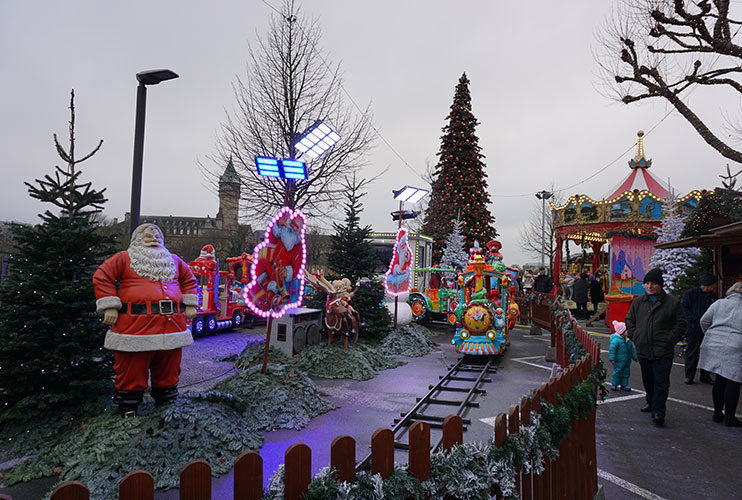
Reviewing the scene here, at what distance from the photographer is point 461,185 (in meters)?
27.5

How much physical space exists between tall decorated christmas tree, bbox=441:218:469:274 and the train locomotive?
39.7 feet

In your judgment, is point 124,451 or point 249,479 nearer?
point 249,479

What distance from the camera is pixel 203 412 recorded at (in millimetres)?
4770

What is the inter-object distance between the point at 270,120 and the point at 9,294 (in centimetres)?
1025

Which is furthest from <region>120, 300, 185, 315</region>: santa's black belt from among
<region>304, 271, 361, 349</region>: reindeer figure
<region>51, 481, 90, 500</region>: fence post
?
<region>304, 271, 361, 349</region>: reindeer figure

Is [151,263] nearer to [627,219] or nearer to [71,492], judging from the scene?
[71,492]

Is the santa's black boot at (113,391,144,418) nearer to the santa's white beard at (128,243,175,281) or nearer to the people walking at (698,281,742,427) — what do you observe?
the santa's white beard at (128,243,175,281)

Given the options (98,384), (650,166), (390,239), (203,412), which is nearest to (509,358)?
(203,412)

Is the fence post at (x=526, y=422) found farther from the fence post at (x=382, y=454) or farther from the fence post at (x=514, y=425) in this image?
the fence post at (x=382, y=454)

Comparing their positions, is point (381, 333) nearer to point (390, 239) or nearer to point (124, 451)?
point (124, 451)

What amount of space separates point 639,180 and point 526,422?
2531 centimetres

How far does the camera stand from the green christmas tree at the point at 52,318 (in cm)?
479

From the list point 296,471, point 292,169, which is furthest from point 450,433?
point 292,169

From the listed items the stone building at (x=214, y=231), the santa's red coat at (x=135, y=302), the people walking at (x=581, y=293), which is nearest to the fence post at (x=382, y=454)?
the santa's red coat at (x=135, y=302)
